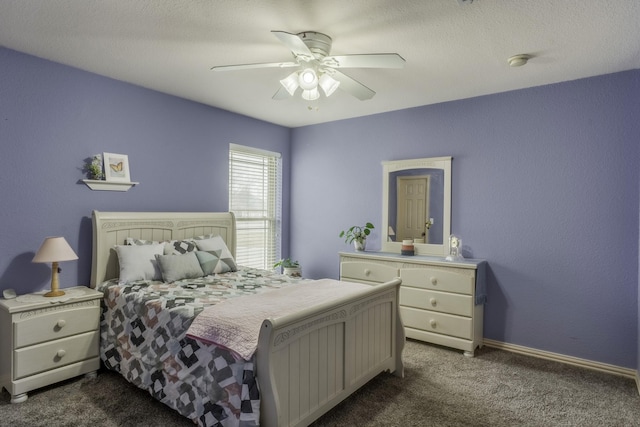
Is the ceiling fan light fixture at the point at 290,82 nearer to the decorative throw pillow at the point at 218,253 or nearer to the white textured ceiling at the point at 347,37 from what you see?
the white textured ceiling at the point at 347,37

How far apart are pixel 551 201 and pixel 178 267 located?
329cm

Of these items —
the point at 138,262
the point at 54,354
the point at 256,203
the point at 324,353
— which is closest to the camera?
the point at 324,353

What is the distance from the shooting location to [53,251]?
2.66 m

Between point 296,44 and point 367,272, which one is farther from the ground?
point 296,44

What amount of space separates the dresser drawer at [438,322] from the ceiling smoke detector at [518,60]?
2137mm

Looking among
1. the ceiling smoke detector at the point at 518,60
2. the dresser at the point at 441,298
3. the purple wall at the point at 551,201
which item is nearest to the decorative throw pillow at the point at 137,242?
the dresser at the point at 441,298

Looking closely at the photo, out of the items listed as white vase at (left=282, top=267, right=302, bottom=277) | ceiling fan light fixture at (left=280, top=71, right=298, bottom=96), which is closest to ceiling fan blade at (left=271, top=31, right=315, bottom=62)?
ceiling fan light fixture at (left=280, top=71, right=298, bottom=96)

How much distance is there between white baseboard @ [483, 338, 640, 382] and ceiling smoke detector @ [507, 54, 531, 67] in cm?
245

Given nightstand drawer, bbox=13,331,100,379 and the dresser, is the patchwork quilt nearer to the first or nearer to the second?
nightstand drawer, bbox=13,331,100,379

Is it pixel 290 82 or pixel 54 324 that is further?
pixel 54 324

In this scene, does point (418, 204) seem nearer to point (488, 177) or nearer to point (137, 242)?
point (488, 177)

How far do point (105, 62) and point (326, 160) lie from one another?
2638 millimetres

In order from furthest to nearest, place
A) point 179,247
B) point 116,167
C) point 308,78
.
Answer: point 179,247 < point 116,167 < point 308,78

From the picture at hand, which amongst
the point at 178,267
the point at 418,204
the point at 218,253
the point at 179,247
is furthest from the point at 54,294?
the point at 418,204
